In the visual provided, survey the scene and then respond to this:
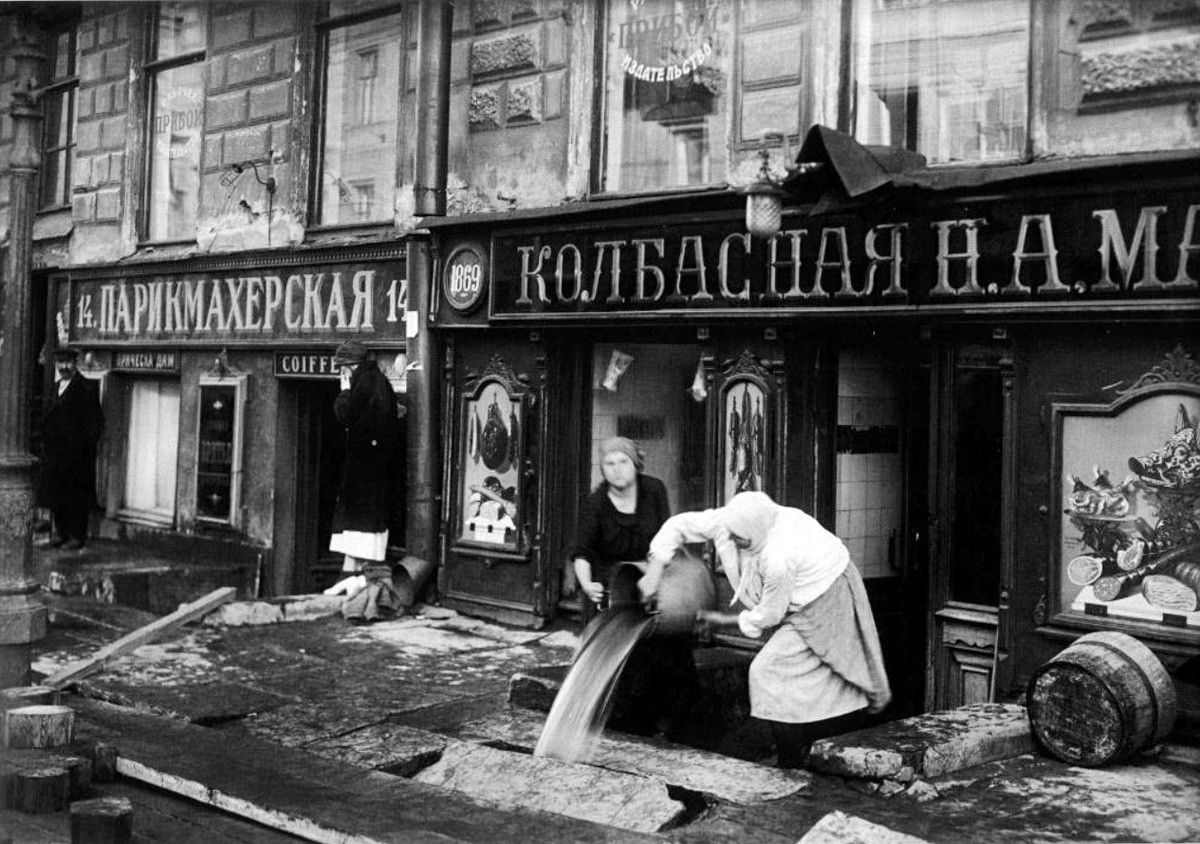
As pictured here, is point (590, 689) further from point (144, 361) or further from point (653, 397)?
point (144, 361)

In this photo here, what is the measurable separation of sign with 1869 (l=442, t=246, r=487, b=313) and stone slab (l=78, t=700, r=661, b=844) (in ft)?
13.9

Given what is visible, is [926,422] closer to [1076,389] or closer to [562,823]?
[1076,389]

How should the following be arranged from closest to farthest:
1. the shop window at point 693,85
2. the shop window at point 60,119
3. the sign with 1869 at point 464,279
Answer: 1. the shop window at point 693,85
2. the sign with 1869 at point 464,279
3. the shop window at point 60,119

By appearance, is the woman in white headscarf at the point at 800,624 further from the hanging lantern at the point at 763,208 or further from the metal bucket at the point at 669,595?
the hanging lantern at the point at 763,208

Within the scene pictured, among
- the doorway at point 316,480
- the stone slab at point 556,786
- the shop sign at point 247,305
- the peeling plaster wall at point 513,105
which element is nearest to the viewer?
the stone slab at point 556,786

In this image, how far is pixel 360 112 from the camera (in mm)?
11664

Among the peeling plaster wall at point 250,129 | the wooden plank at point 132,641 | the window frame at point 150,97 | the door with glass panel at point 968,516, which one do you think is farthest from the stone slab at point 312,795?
the window frame at point 150,97

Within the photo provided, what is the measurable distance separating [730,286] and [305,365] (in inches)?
190

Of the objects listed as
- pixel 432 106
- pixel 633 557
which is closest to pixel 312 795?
pixel 633 557

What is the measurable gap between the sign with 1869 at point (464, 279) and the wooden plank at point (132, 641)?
9.07ft

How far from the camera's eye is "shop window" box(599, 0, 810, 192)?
8617mm

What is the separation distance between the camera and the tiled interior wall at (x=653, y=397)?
939cm

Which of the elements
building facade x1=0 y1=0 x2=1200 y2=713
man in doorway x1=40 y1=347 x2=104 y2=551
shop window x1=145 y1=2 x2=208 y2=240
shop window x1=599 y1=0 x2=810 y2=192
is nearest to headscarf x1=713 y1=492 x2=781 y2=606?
building facade x1=0 y1=0 x2=1200 y2=713

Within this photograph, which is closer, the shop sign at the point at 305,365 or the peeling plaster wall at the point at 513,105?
the peeling plaster wall at the point at 513,105
